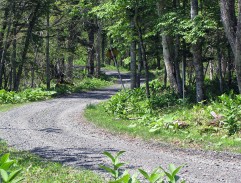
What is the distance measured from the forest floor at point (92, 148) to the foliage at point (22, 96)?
543cm

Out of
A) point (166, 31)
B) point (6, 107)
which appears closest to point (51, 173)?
point (166, 31)

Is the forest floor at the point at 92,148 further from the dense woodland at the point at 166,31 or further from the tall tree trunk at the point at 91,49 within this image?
the tall tree trunk at the point at 91,49

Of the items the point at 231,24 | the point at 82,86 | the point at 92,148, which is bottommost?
the point at 92,148

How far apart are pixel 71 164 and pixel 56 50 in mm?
22751

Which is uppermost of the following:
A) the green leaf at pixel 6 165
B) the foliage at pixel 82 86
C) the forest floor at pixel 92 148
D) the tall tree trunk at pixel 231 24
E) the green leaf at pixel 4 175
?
the tall tree trunk at pixel 231 24

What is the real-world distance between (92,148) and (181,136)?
2.78m

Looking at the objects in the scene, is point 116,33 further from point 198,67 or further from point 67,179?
point 67,179

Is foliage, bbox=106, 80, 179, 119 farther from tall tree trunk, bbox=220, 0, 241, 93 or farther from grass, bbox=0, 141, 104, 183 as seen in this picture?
grass, bbox=0, 141, 104, 183

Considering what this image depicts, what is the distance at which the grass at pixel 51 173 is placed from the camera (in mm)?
7270

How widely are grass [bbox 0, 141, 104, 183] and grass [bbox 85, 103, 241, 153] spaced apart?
3.96m

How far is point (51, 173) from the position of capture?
25.7ft

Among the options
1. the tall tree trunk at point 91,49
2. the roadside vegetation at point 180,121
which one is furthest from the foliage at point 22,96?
the tall tree trunk at point 91,49

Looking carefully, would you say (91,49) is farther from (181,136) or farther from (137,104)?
(181,136)

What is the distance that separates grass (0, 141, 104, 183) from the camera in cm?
727
